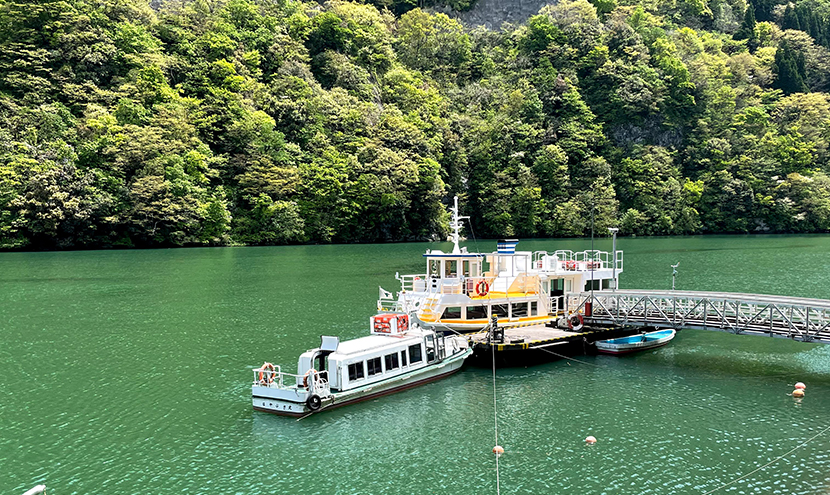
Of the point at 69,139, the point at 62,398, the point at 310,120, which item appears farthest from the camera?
the point at 310,120

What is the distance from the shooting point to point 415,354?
28859 mm

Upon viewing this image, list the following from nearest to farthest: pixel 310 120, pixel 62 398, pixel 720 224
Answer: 1. pixel 62 398
2. pixel 310 120
3. pixel 720 224

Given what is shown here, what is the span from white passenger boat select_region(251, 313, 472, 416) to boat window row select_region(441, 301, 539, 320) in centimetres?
316

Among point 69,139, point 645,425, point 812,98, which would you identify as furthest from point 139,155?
point 812,98

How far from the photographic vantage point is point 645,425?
23.8 metres

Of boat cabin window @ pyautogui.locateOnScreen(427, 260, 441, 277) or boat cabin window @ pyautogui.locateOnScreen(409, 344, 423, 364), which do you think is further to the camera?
boat cabin window @ pyautogui.locateOnScreen(427, 260, 441, 277)

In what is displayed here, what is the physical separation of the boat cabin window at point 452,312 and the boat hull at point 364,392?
403 cm

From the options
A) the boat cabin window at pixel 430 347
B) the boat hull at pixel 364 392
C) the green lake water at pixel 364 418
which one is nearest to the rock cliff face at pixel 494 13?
the green lake water at pixel 364 418

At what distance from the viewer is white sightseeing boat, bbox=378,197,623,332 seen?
34094mm

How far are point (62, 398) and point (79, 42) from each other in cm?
10119

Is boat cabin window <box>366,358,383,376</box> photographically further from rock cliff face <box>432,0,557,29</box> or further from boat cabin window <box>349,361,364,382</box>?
rock cliff face <box>432,0,557,29</box>

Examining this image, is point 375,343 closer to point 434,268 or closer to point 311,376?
point 311,376

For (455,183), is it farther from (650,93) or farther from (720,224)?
(720,224)

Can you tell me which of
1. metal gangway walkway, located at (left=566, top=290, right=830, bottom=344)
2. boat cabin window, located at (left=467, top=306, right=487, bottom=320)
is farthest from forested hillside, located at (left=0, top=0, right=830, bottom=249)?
boat cabin window, located at (left=467, top=306, right=487, bottom=320)
